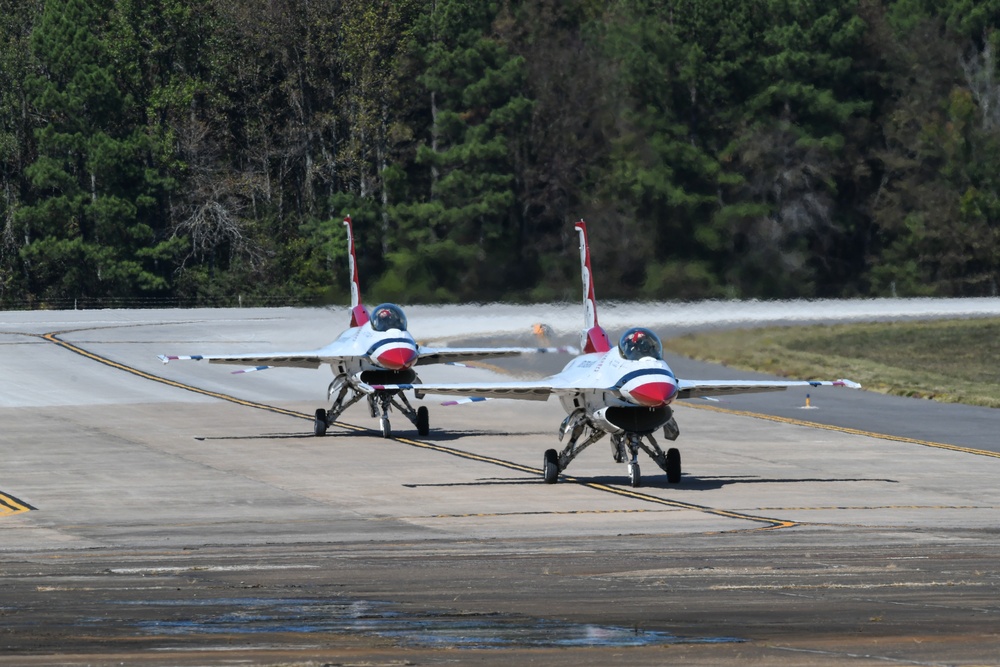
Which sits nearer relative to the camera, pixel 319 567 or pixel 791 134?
pixel 319 567

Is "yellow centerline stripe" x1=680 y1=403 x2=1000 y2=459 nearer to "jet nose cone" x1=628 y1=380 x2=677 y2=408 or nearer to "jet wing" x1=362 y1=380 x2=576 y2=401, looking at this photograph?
"jet nose cone" x1=628 y1=380 x2=677 y2=408

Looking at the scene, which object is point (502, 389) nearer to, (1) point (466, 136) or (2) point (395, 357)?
(2) point (395, 357)

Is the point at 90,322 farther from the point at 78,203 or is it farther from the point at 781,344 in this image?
the point at 781,344

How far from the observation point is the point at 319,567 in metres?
21.0

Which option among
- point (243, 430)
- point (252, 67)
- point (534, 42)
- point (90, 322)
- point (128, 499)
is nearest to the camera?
point (128, 499)

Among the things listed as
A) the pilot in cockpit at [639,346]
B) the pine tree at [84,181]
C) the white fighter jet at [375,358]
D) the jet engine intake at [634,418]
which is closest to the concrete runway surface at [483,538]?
the white fighter jet at [375,358]

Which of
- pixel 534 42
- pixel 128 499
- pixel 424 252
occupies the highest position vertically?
pixel 534 42

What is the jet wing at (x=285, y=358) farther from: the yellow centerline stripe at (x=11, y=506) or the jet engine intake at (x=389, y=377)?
the yellow centerline stripe at (x=11, y=506)

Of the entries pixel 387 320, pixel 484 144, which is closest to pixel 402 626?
pixel 387 320

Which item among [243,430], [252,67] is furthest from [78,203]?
[243,430]

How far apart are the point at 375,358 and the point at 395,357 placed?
0.58m

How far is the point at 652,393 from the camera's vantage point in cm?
2836

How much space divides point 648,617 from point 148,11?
99702 millimetres

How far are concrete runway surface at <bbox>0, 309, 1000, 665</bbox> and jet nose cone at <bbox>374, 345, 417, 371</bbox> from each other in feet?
6.64
